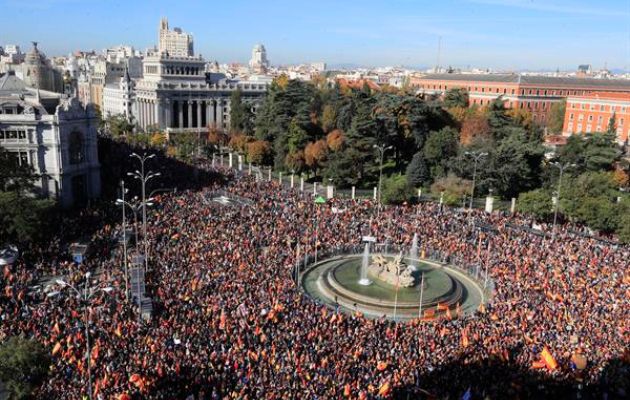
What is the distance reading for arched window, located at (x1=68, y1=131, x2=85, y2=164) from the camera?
142 ft

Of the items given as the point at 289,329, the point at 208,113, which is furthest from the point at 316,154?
the point at 208,113

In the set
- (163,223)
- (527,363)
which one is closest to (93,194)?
(163,223)

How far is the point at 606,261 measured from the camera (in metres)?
30.5

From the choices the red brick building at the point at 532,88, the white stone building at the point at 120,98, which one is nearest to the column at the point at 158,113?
the white stone building at the point at 120,98

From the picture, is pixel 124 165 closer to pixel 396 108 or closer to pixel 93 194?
pixel 93 194

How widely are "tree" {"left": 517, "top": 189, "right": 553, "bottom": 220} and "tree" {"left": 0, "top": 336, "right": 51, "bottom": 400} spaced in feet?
111

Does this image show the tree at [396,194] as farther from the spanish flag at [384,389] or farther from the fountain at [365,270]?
the spanish flag at [384,389]

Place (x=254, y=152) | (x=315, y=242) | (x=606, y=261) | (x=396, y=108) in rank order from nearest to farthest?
(x=606, y=261)
(x=315, y=242)
(x=396, y=108)
(x=254, y=152)

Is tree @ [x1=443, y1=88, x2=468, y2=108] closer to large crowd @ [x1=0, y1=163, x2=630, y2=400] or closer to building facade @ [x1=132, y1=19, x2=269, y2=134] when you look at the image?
building facade @ [x1=132, y1=19, x2=269, y2=134]

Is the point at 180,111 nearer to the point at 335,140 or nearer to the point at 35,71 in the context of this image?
the point at 35,71

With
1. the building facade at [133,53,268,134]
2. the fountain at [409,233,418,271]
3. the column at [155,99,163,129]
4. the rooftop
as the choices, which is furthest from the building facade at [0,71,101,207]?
the rooftop

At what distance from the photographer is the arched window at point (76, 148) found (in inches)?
1707

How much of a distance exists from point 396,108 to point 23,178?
A: 117 feet

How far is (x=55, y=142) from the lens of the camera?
41.7 metres
